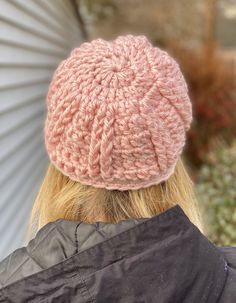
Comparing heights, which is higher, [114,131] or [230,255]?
[114,131]

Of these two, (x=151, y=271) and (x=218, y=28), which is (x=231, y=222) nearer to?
(x=151, y=271)

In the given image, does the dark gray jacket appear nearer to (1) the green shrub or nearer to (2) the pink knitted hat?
(2) the pink knitted hat

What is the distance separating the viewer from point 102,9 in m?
13.7

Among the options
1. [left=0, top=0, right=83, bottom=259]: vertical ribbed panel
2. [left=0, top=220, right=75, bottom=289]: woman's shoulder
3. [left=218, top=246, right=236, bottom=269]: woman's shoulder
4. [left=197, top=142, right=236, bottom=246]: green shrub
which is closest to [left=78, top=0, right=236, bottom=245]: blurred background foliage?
[left=197, top=142, right=236, bottom=246]: green shrub

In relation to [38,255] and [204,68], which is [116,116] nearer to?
[38,255]

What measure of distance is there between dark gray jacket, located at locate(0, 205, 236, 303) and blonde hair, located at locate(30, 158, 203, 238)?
130mm

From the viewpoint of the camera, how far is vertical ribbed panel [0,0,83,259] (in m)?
3.74

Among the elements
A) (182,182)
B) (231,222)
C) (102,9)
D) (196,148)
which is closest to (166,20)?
(102,9)

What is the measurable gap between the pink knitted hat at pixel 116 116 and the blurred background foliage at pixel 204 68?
248cm

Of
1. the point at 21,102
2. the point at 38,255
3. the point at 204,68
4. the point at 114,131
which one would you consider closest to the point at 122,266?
the point at 38,255

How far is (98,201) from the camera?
1776 mm

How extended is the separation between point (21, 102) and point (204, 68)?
23.1 feet

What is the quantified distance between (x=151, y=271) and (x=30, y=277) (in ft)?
1.11

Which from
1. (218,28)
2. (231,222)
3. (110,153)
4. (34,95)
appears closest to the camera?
(110,153)
